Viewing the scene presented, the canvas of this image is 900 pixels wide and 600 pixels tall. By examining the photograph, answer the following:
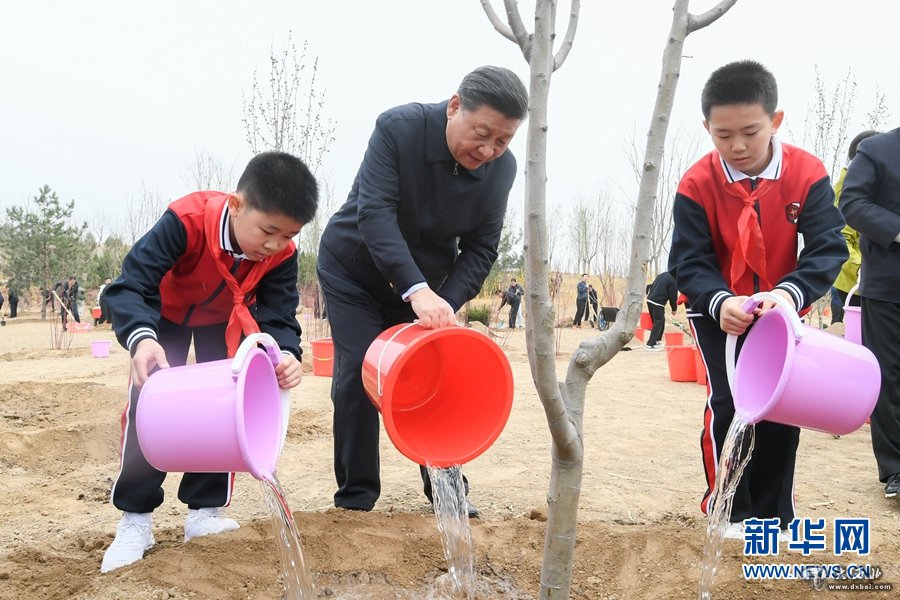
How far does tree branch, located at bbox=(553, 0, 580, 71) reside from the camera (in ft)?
5.61

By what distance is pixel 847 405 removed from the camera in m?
1.82

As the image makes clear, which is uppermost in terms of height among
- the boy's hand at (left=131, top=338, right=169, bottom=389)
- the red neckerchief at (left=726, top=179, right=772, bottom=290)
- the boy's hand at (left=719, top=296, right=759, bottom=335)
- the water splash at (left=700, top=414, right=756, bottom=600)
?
the red neckerchief at (left=726, top=179, right=772, bottom=290)

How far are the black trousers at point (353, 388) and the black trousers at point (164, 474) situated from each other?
401mm

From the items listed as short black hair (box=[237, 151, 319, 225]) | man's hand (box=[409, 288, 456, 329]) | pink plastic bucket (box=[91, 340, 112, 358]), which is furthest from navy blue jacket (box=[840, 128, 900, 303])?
pink plastic bucket (box=[91, 340, 112, 358])

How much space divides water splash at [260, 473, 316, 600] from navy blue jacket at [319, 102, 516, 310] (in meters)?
0.74

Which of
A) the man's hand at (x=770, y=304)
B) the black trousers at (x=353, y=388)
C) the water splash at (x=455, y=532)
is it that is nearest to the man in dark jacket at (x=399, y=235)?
the black trousers at (x=353, y=388)

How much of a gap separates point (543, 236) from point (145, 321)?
1.27 m

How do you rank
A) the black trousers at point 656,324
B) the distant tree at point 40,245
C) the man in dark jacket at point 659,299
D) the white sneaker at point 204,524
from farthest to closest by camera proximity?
the distant tree at point 40,245, the black trousers at point 656,324, the man in dark jacket at point 659,299, the white sneaker at point 204,524

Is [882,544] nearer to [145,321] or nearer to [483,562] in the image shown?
[483,562]

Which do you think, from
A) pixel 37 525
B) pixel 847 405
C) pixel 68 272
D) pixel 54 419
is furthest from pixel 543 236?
pixel 68 272

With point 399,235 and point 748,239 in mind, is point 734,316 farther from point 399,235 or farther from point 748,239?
point 399,235

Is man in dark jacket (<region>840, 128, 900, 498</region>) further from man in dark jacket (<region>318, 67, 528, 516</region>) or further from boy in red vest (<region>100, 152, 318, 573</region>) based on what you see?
boy in red vest (<region>100, 152, 318, 573</region>)

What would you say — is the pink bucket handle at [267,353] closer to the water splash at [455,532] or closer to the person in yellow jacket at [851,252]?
the water splash at [455,532]

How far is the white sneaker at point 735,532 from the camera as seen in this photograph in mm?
2281
